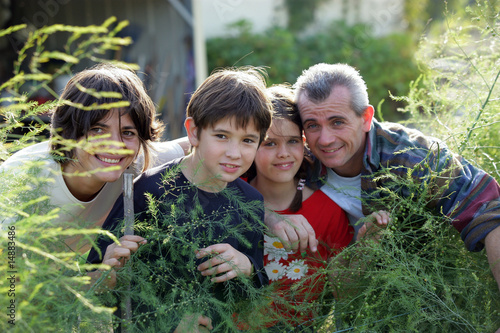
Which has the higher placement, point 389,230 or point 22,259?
point 22,259

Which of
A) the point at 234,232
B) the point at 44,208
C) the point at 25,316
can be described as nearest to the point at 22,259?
the point at 25,316

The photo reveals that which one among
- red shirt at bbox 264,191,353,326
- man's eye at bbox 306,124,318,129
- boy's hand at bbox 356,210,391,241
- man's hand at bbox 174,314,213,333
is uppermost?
man's eye at bbox 306,124,318,129

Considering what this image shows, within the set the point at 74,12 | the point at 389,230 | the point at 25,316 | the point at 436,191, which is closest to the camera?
the point at 25,316

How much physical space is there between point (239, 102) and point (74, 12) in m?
5.96

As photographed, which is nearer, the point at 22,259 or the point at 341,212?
the point at 22,259

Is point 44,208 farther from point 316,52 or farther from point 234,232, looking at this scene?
point 316,52

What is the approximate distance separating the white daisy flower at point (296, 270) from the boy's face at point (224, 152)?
0.54 metres

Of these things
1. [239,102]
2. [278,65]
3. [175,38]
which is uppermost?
[239,102]

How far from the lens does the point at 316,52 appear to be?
959 cm

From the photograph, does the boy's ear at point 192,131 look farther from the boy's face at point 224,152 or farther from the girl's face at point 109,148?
the girl's face at point 109,148

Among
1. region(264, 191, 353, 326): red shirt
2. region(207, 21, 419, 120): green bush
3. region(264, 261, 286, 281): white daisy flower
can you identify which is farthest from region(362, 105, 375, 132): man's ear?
region(207, 21, 419, 120): green bush

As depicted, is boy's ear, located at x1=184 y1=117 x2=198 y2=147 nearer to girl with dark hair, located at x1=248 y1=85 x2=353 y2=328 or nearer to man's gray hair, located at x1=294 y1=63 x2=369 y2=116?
girl with dark hair, located at x1=248 y1=85 x2=353 y2=328

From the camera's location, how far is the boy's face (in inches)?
76.2

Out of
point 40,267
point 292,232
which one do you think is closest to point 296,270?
point 292,232
